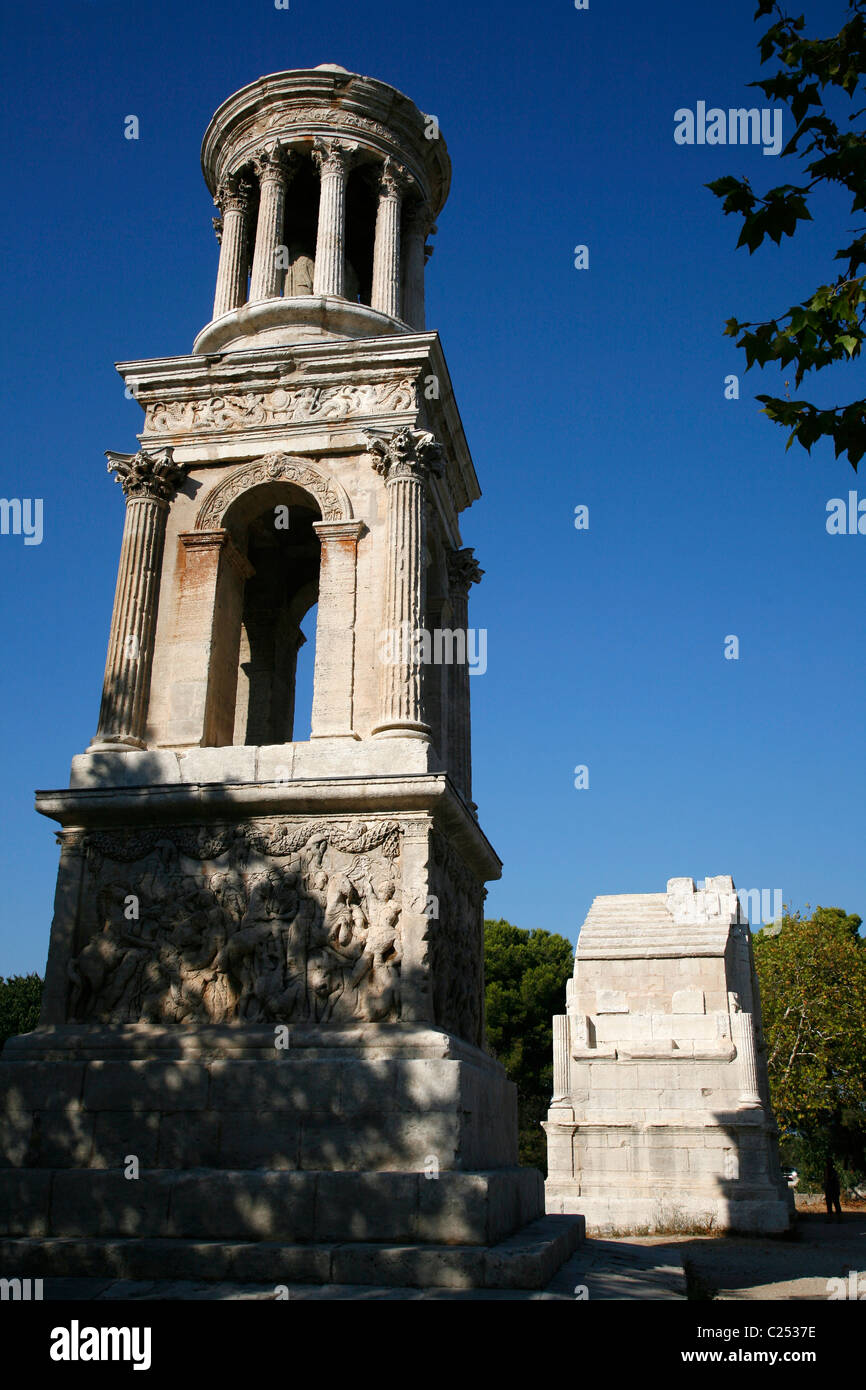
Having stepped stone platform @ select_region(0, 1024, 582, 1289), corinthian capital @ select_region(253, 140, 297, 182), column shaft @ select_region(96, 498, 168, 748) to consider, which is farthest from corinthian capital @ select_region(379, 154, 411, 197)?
stepped stone platform @ select_region(0, 1024, 582, 1289)

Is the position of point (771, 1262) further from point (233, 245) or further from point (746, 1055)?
point (233, 245)

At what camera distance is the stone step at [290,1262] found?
8766mm

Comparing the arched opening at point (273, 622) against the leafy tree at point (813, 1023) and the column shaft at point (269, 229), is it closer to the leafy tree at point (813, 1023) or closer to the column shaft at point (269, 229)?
the column shaft at point (269, 229)

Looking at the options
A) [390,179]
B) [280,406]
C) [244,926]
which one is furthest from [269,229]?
[244,926]

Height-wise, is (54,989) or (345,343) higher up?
(345,343)

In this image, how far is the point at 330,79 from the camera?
16688 mm

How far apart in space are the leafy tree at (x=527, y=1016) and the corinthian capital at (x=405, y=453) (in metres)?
39.6

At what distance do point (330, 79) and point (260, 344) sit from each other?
16.1ft

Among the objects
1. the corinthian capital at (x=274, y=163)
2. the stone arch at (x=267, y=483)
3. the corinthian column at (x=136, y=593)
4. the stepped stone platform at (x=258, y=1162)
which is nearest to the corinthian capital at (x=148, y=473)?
the corinthian column at (x=136, y=593)

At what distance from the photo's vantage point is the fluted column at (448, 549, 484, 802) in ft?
50.1

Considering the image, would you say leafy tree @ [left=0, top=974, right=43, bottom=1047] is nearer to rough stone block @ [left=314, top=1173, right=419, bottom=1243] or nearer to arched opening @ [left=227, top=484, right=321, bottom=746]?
arched opening @ [left=227, top=484, right=321, bottom=746]

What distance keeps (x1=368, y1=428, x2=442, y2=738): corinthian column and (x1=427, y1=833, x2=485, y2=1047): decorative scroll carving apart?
150cm
